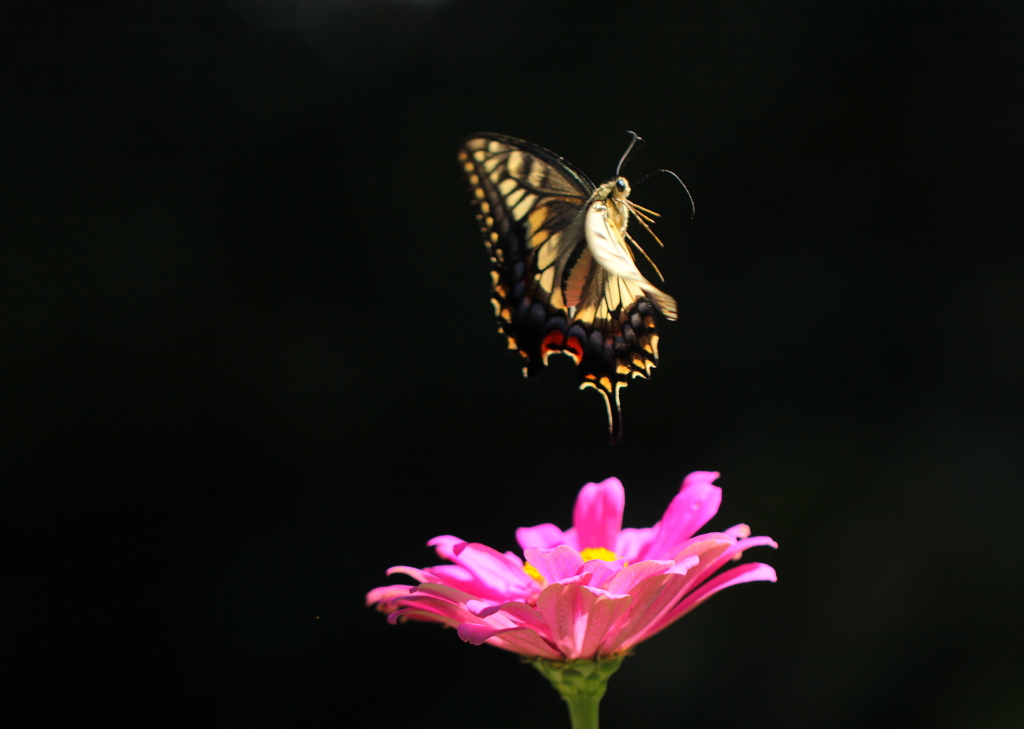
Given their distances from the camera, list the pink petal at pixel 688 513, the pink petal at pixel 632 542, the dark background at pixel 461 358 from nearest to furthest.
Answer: the pink petal at pixel 688 513 < the pink petal at pixel 632 542 < the dark background at pixel 461 358

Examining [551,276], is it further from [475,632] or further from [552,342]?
[475,632]

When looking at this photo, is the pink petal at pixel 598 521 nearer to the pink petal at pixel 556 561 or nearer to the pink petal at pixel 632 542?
the pink petal at pixel 632 542

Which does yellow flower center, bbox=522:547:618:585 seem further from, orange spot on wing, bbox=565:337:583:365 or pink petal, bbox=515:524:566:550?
orange spot on wing, bbox=565:337:583:365

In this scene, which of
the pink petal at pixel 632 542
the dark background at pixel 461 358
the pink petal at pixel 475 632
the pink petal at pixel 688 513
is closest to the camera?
the pink petal at pixel 475 632

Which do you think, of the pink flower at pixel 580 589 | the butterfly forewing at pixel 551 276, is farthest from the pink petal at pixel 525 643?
the butterfly forewing at pixel 551 276

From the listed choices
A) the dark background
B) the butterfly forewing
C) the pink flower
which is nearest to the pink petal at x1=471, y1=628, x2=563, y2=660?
the pink flower

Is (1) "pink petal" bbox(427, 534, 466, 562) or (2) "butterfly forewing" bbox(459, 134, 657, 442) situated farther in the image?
(2) "butterfly forewing" bbox(459, 134, 657, 442)

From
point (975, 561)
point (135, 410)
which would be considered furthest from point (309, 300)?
point (975, 561)
